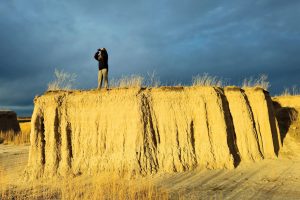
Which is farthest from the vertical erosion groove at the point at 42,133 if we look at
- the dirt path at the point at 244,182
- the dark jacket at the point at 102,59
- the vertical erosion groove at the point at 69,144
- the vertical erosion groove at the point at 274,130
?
the vertical erosion groove at the point at 274,130

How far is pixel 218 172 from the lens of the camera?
614 inches

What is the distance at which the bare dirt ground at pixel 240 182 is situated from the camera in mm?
13078

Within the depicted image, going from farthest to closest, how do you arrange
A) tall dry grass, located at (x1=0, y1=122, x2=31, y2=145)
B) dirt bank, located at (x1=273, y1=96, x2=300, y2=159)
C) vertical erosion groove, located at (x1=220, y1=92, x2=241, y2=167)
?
tall dry grass, located at (x1=0, y1=122, x2=31, y2=145), dirt bank, located at (x1=273, y1=96, x2=300, y2=159), vertical erosion groove, located at (x1=220, y1=92, x2=241, y2=167)

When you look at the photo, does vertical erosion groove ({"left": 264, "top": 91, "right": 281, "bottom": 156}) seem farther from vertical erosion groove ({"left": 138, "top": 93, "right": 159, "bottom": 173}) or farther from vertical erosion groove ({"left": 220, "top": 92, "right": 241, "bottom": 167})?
vertical erosion groove ({"left": 138, "top": 93, "right": 159, "bottom": 173})

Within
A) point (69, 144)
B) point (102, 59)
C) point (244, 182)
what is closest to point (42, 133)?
point (69, 144)

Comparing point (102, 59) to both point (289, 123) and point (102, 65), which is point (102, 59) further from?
point (289, 123)

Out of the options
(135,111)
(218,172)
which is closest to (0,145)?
(135,111)

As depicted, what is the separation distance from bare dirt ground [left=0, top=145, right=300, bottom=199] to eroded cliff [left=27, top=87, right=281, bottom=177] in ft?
1.87

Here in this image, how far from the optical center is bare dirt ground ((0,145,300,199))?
13078 mm

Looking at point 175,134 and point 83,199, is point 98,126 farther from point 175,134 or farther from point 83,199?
point 83,199

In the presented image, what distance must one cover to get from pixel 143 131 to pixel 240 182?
3929mm

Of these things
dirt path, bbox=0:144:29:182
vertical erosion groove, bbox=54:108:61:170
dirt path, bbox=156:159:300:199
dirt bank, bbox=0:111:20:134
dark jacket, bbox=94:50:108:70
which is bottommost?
dirt path, bbox=156:159:300:199

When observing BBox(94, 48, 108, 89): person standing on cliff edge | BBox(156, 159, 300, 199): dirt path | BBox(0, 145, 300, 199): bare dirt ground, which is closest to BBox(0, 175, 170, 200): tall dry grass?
BBox(0, 145, 300, 199): bare dirt ground

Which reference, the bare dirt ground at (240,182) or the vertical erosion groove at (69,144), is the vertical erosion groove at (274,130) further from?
the vertical erosion groove at (69,144)
